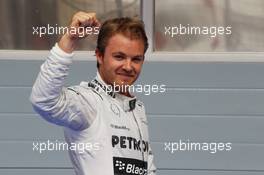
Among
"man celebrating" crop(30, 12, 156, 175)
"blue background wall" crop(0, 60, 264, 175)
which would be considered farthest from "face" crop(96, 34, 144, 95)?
"blue background wall" crop(0, 60, 264, 175)

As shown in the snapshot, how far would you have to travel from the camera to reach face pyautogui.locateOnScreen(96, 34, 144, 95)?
249 cm

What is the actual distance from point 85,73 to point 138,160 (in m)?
2.03

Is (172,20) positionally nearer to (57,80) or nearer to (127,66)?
(127,66)

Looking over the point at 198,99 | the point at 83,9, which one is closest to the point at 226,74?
the point at 198,99

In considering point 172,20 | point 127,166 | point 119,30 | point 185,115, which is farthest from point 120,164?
point 172,20

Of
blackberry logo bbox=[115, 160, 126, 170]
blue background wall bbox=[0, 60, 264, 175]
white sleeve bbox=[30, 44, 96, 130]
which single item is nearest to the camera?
white sleeve bbox=[30, 44, 96, 130]

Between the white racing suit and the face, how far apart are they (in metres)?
0.04

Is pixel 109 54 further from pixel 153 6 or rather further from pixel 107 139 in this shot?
pixel 153 6

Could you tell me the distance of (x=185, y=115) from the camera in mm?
4484

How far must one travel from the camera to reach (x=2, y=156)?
4523 millimetres

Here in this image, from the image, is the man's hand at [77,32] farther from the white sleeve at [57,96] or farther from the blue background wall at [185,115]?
the blue background wall at [185,115]

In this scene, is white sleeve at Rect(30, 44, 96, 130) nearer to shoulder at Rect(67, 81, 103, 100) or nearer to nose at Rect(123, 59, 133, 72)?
shoulder at Rect(67, 81, 103, 100)

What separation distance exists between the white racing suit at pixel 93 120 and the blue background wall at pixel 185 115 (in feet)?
6.28

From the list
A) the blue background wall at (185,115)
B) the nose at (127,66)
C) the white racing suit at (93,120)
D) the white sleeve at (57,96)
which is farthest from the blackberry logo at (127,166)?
the blue background wall at (185,115)
